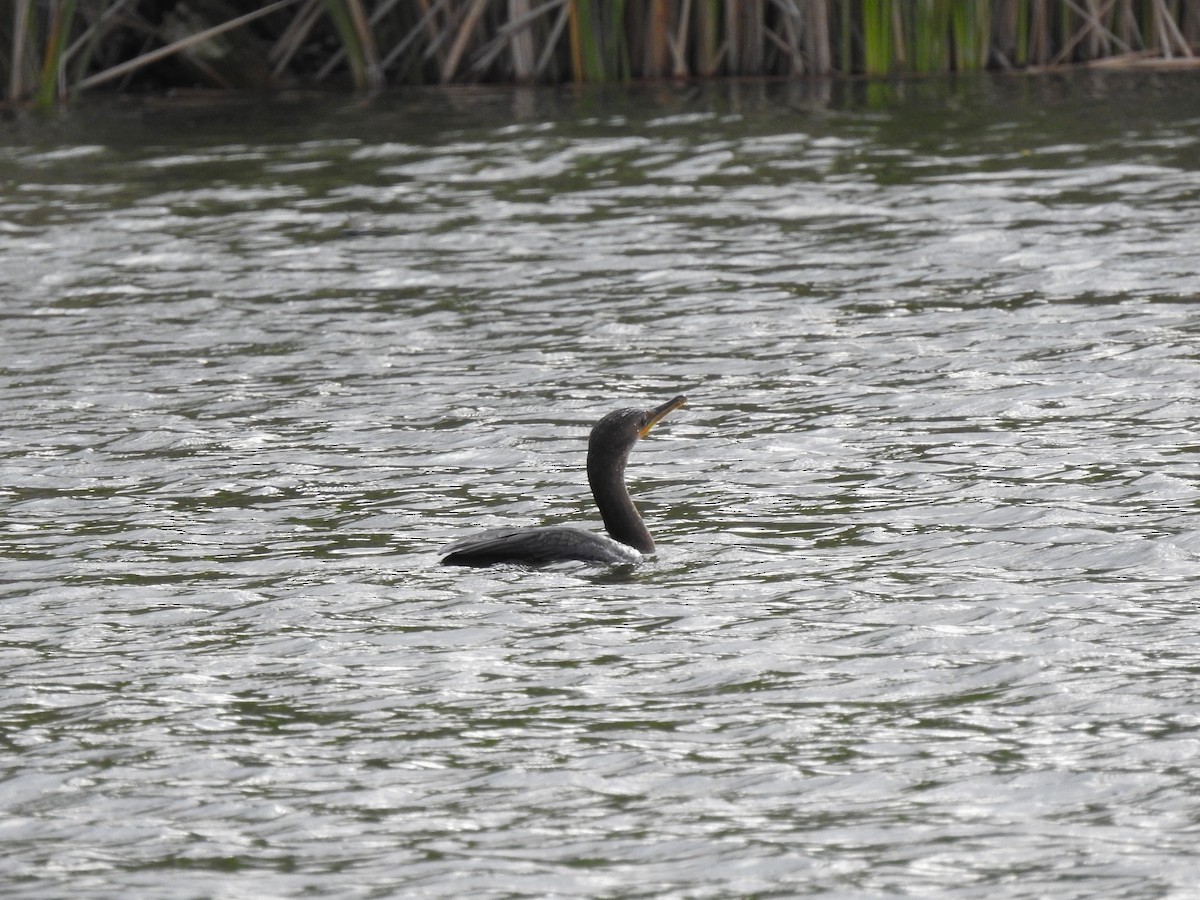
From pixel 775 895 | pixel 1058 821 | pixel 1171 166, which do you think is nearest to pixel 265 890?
pixel 775 895

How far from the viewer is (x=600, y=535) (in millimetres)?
8586

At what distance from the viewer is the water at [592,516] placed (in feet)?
19.5

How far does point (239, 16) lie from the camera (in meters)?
22.0

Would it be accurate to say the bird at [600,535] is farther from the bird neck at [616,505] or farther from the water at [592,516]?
the water at [592,516]

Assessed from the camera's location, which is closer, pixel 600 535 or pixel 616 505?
pixel 600 535

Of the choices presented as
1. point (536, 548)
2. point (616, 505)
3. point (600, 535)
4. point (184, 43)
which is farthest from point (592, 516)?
point (184, 43)

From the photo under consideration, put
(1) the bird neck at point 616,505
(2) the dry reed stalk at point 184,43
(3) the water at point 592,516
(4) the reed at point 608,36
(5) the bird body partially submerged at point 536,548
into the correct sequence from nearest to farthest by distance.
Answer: (3) the water at point 592,516 < (5) the bird body partially submerged at point 536,548 < (1) the bird neck at point 616,505 < (4) the reed at point 608,36 < (2) the dry reed stalk at point 184,43

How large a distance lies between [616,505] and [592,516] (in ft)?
2.19

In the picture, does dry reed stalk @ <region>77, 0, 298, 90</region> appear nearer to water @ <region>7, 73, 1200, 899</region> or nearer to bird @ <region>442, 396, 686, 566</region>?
water @ <region>7, 73, 1200, 899</region>

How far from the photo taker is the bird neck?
8719 millimetres

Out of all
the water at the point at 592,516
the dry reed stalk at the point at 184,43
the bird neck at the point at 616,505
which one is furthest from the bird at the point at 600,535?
the dry reed stalk at the point at 184,43

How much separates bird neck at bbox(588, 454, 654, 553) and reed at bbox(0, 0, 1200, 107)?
12.1m

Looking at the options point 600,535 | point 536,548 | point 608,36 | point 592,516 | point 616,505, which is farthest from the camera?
point 608,36

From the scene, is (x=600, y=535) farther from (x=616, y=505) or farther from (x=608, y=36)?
(x=608, y=36)
